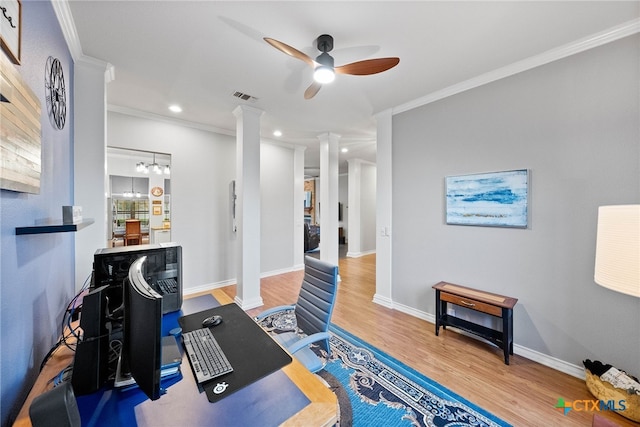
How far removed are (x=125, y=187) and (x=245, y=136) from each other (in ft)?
18.4

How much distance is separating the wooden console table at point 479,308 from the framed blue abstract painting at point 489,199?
28.1 inches

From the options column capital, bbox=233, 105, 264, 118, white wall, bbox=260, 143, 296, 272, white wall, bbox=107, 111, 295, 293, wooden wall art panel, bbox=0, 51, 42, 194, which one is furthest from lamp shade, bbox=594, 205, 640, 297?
white wall, bbox=260, 143, 296, 272

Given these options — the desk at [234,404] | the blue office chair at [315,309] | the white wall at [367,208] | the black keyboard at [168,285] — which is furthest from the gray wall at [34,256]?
the white wall at [367,208]

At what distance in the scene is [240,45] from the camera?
2.07 meters

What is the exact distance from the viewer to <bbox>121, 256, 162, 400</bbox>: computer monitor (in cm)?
70

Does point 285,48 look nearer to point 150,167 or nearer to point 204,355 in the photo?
point 204,355

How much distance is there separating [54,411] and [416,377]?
2173 mm

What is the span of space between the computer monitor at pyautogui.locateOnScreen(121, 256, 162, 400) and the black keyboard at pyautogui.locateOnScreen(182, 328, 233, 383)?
236 mm

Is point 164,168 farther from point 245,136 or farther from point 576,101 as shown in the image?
point 576,101

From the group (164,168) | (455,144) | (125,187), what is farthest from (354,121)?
(125,187)

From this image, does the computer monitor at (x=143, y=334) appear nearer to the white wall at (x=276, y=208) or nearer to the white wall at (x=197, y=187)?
the white wall at (x=197, y=187)

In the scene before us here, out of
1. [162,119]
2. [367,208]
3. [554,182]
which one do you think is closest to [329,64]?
[554,182]

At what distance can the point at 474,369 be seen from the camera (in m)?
2.10
